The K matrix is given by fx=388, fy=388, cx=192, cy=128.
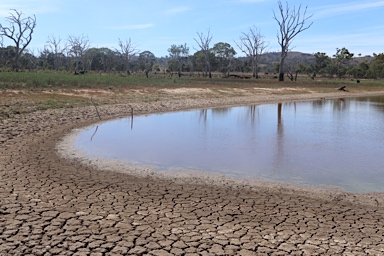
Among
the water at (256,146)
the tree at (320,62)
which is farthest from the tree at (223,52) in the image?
the water at (256,146)

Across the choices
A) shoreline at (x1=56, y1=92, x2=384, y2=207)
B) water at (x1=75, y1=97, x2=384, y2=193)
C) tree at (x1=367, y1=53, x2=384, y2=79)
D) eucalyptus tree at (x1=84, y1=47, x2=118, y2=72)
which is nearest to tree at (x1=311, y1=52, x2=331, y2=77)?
tree at (x1=367, y1=53, x2=384, y2=79)

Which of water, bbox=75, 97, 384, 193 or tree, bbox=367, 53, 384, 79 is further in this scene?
tree, bbox=367, 53, 384, 79

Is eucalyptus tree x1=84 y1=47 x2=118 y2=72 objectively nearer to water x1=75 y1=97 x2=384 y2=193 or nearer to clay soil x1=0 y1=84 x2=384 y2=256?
water x1=75 y1=97 x2=384 y2=193

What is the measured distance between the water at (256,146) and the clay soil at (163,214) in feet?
3.92

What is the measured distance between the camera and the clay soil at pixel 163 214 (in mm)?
4609

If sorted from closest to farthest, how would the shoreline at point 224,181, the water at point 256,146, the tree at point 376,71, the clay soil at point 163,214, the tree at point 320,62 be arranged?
1. the clay soil at point 163,214
2. the shoreline at point 224,181
3. the water at point 256,146
4. the tree at point 376,71
5. the tree at point 320,62

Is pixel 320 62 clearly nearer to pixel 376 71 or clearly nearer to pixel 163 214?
pixel 376 71

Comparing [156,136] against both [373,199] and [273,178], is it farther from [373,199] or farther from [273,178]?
[373,199]

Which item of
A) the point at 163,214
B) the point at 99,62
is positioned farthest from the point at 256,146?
the point at 99,62

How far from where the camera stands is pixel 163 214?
566 centimetres

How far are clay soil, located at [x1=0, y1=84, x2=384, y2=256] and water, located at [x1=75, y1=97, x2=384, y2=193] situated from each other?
120 cm

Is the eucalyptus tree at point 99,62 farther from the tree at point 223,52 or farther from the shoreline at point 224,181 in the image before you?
the shoreline at point 224,181

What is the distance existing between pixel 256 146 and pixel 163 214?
690 centimetres

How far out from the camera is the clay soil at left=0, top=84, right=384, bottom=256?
15.1 ft
